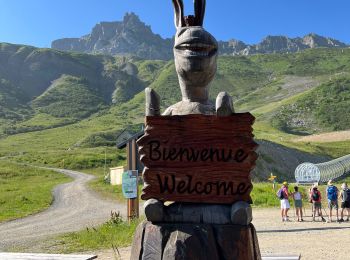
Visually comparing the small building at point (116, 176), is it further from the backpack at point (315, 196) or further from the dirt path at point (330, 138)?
the dirt path at point (330, 138)

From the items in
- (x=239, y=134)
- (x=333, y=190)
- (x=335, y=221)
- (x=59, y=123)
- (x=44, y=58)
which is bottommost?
(x=335, y=221)

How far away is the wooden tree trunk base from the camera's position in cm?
418

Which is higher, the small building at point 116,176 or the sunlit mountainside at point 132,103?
the sunlit mountainside at point 132,103

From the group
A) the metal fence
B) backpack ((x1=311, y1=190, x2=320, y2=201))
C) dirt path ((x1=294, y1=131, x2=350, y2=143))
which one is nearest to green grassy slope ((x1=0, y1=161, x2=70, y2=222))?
backpack ((x1=311, y1=190, x2=320, y2=201))

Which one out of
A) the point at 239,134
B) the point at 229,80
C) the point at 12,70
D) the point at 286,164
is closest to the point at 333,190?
the point at 239,134

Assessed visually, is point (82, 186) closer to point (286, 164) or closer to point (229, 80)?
point (286, 164)

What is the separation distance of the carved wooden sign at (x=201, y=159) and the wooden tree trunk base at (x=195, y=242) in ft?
0.95

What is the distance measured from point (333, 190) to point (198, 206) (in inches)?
497

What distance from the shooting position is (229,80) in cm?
16388

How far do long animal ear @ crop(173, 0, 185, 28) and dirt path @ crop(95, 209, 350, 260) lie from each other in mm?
6013

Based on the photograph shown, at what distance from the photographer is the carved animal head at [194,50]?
4.92m

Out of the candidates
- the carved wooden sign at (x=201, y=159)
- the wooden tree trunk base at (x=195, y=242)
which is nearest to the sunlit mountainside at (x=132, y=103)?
the carved wooden sign at (x=201, y=159)

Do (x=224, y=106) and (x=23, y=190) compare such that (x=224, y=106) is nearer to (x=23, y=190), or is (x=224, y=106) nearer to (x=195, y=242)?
(x=195, y=242)

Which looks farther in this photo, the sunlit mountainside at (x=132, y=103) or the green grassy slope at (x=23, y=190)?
the sunlit mountainside at (x=132, y=103)
